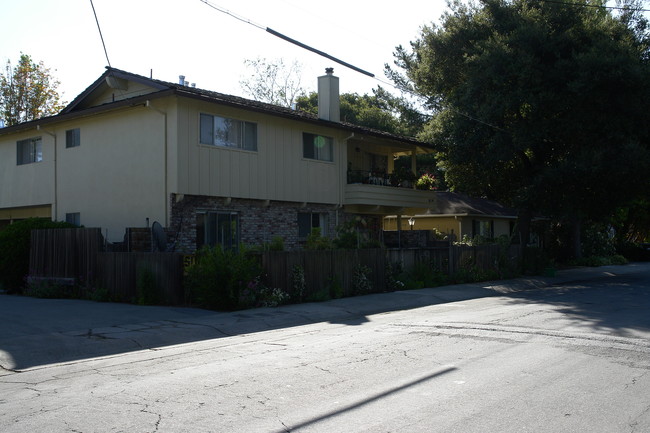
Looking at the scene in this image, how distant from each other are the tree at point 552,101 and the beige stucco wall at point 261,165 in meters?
6.23

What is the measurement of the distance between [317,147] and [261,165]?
11.0 ft

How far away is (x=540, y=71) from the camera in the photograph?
24766mm

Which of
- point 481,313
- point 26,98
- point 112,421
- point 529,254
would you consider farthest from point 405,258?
point 26,98

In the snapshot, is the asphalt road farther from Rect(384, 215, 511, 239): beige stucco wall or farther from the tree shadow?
Rect(384, 215, 511, 239): beige stucco wall

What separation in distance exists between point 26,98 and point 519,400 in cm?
4717

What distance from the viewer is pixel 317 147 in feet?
82.5

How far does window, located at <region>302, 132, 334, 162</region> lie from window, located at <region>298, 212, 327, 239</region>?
225 cm

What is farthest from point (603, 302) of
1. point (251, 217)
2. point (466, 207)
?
point (466, 207)

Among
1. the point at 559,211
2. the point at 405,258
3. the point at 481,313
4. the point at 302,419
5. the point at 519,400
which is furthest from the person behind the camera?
the point at 559,211

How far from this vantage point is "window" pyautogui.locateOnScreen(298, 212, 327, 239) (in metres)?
24.6

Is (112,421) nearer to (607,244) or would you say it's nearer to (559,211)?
(559,211)

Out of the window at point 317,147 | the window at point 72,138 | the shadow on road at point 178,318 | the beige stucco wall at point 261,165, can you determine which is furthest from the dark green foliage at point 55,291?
the window at point 317,147

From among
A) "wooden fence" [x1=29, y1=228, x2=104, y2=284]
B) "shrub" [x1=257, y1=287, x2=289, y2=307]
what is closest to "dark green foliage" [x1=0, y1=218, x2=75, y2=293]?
"wooden fence" [x1=29, y1=228, x2=104, y2=284]

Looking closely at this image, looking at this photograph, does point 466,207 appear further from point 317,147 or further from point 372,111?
point 372,111
